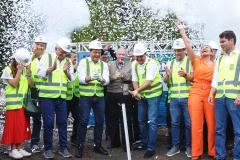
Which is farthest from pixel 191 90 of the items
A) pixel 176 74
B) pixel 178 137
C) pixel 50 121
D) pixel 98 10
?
pixel 98 10

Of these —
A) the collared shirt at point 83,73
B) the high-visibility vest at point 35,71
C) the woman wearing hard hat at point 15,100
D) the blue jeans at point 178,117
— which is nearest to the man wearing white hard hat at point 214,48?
the blue jeans at point 178,117

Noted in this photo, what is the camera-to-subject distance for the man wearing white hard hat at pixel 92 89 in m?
8.11

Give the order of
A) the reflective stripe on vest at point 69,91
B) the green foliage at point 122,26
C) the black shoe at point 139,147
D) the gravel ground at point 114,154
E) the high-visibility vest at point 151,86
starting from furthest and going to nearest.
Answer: the green foliage at point 122,26 < the black shoe at point 139,147 < the reflective stripe on vest at point 69,91 < the high-visibility vest at point 151,86 < the gravel ground at point 114,154

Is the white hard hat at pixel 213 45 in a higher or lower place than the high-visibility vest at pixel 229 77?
higher

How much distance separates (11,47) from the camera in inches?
945

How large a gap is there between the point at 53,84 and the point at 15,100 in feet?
2.32

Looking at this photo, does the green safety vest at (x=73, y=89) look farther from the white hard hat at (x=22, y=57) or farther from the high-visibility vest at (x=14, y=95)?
the white hard hat at (x=22, y=57)

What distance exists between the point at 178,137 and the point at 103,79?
5.74 ft

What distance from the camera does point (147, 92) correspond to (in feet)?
27.0

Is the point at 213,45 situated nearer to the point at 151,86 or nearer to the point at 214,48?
the point at 214,48

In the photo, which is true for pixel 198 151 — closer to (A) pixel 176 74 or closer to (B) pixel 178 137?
(B) pixel 178 137

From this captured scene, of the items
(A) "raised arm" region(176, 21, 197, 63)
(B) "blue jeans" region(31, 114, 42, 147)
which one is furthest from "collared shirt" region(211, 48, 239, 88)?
(B) "blue jeans" region(31, 114, 42, 147)

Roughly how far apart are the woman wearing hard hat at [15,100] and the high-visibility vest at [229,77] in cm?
327

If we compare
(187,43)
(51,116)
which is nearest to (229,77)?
(187,43)
